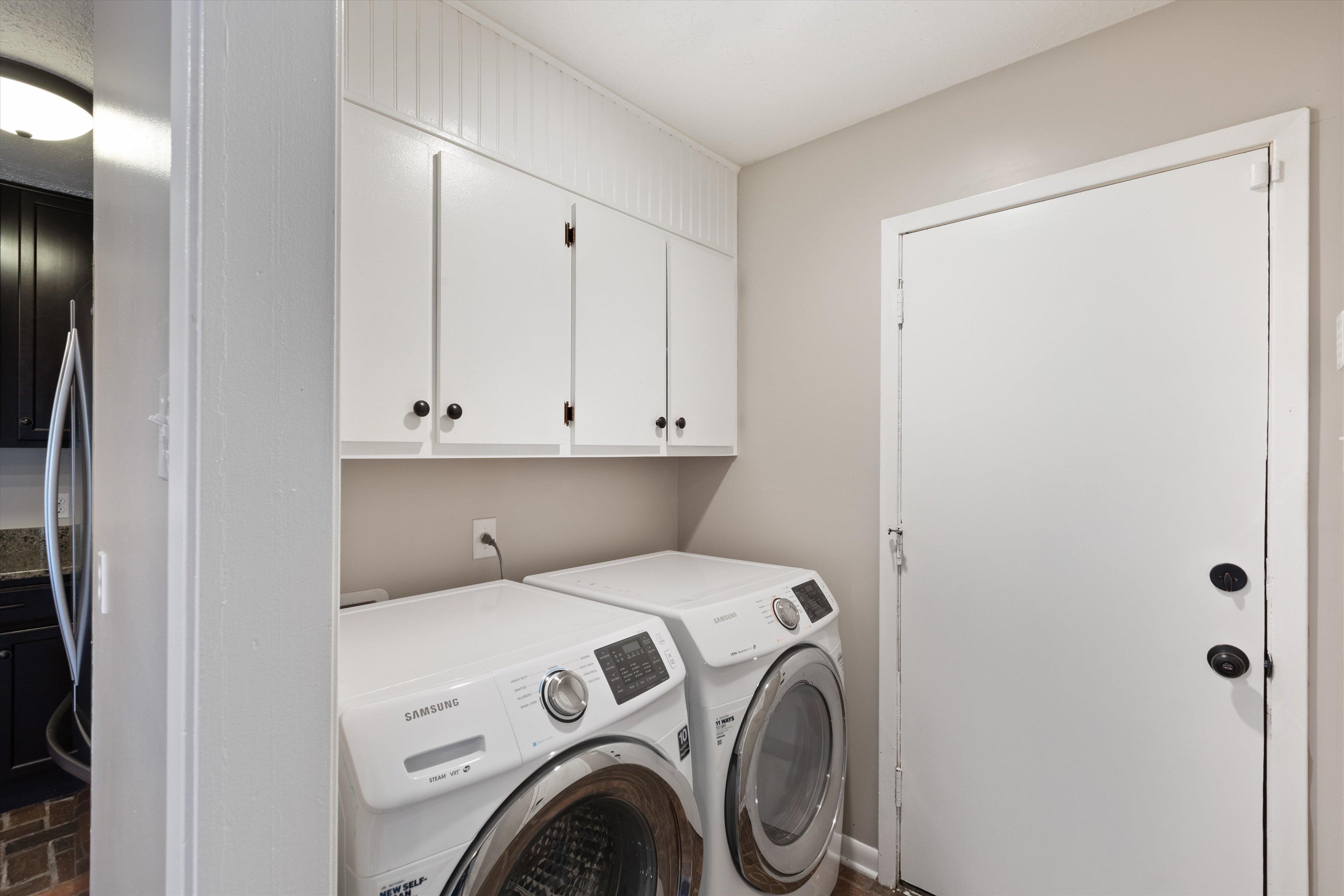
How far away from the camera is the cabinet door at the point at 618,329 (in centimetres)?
175

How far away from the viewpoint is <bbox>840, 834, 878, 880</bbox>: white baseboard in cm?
194

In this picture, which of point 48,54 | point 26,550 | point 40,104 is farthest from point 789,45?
point 26,550

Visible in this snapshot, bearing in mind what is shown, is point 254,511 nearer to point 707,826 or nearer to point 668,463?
point 707,826

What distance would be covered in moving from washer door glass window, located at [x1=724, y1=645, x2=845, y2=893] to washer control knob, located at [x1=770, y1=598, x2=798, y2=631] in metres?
0.07

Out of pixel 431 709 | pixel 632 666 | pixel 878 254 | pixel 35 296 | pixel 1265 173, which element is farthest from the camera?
pixel 35 296

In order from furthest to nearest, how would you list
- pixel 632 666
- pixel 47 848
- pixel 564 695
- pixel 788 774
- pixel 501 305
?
pixel 47 848
pixel 788 774
pixel 501 305
pixel 632 666
pixel 564 695

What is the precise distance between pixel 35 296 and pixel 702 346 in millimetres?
2546

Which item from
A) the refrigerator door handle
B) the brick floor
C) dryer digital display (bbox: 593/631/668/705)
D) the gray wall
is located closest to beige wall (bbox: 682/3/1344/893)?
dryer digital display (bbox: 593/631/668/705)

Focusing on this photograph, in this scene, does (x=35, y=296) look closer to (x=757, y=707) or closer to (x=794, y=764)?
(x=757, y=707)

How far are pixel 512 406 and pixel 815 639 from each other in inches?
40.7

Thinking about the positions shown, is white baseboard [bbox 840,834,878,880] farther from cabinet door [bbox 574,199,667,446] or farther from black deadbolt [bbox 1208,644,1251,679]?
cabinet door [bbox 574,199,667,446]

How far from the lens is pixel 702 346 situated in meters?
2.15

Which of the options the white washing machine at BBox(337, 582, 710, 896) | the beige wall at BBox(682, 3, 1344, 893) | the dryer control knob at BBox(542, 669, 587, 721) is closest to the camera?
the white washing machine at BBox(337, 582, 710, 896)

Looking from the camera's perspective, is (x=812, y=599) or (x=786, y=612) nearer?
(x=786, y=612)
